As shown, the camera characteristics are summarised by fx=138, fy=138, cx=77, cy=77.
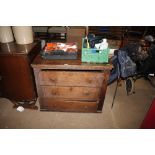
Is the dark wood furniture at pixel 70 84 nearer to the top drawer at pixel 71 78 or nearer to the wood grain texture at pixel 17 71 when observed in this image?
the top drawer at pixel 71 78

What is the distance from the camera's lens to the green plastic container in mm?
1363

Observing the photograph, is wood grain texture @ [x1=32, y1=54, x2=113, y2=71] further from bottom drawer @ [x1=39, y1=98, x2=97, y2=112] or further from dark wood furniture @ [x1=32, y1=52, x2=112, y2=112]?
bottom drawer @ [x1=39, y1=98, x2=97, y2=112]

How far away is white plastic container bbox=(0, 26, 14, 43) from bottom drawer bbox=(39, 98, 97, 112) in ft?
2.66

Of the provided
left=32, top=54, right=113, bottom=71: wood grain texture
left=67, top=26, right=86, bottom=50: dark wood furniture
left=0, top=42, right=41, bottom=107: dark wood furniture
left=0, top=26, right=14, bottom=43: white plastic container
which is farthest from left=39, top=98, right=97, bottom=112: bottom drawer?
left=67, top=26, right=86, bottom=50: dark wood furniture

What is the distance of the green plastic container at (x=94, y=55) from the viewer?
1.36 m

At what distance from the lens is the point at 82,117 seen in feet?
5.85

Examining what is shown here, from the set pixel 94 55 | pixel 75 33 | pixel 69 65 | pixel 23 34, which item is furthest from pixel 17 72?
pixel 75 33

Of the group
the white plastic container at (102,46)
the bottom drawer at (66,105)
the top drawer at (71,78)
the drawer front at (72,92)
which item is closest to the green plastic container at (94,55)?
the white plastic container at (102,46)

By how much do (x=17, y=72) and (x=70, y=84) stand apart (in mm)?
645

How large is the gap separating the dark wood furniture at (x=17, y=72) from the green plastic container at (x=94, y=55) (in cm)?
63

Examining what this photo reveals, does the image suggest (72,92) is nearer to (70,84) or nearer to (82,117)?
(70,84)
